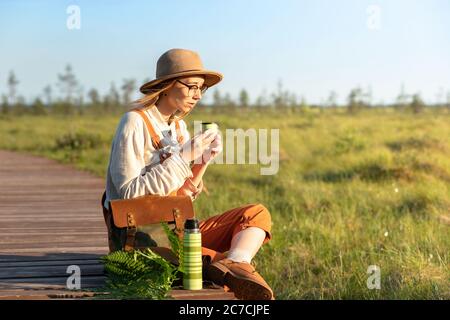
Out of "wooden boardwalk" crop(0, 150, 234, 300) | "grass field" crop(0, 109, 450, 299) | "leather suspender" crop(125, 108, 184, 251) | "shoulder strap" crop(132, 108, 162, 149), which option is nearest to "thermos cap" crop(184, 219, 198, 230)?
"leather suspender" crop(125, 108, 184, 251)

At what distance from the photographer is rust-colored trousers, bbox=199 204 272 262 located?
4.05m

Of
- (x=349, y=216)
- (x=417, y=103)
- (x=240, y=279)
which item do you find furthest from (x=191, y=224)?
(x=417, y=103)

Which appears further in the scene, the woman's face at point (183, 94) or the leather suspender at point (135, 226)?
the woman's face at point (183, 94)

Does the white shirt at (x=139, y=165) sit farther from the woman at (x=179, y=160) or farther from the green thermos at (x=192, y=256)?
the green thermos at (x=192, y=256)

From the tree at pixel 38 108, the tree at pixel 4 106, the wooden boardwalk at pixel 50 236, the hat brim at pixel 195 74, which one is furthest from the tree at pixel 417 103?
the hat brim at pixel 195 74

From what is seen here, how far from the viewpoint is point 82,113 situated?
53.6 metres

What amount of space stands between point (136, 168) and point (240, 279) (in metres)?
0.73

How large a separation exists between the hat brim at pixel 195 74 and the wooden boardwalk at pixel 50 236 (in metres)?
1.03

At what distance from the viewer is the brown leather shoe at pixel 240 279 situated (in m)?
3.63

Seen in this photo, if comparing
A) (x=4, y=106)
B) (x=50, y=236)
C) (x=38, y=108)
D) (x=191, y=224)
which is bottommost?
(x=38, y=108)

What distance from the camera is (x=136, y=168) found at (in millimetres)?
3822

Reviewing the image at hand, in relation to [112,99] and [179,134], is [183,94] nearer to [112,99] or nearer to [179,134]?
[179,134]
